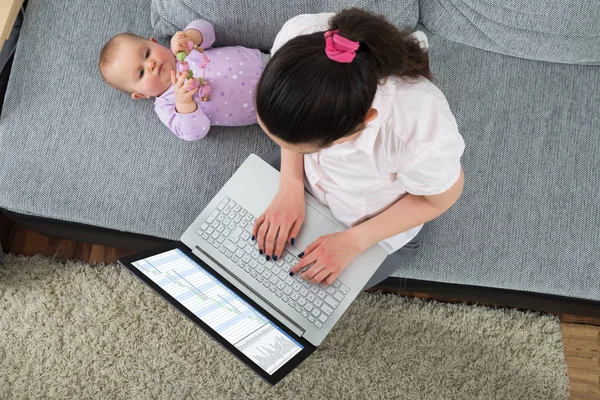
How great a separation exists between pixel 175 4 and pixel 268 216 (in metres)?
0.62

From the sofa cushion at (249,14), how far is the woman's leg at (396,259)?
0.57 meters

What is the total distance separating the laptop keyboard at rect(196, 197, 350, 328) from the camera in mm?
1195

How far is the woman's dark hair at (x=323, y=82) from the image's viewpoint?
734 mm

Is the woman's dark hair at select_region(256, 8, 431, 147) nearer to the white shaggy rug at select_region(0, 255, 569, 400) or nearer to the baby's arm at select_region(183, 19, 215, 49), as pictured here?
the baby's arm at select_region(183, 19, 215, 49)

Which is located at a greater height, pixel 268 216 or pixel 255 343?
pixel 268 216

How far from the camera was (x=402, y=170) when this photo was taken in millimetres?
972

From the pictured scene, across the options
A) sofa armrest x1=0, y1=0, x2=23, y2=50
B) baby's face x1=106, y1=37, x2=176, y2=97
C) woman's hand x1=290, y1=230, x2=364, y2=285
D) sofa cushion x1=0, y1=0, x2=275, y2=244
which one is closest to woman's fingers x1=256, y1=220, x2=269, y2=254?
woman's hand x1=290, y1=230, x2=364, y2=285

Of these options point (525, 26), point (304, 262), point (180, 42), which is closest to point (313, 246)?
point (304, 262)

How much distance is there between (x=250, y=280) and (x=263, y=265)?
5 cm

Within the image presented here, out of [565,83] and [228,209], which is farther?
[565,83]

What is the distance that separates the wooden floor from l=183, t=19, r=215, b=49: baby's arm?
748mm

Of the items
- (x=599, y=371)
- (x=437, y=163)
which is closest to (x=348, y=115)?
(x=437, y=163)

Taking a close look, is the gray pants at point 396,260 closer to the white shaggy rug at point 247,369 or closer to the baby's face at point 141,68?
the white shaggy rug at point 247,369

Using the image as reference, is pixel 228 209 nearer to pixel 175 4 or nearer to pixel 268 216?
pixel 268 216
